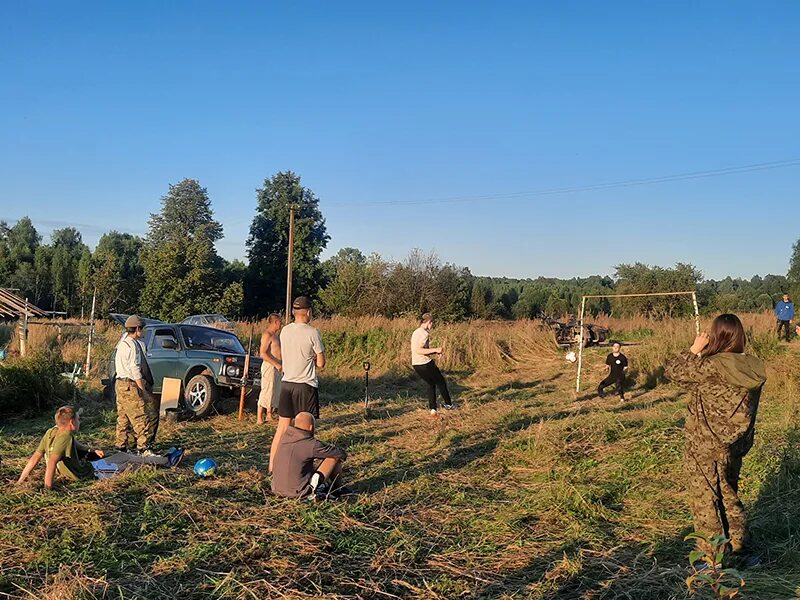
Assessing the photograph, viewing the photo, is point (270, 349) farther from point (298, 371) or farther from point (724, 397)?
point (724, 397)

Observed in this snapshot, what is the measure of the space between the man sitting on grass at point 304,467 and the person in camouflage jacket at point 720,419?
117 inches

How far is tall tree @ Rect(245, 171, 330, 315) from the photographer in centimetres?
4950

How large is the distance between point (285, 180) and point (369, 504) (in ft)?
163

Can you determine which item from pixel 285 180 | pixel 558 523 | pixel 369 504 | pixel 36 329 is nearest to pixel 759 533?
pixel 558 523

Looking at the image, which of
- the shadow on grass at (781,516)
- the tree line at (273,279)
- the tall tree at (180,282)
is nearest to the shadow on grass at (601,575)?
the shadow on grass at (781,516)

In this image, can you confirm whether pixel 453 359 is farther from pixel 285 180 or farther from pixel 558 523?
pixel 285 180

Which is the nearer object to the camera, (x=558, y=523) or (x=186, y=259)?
(x=558, y=523)

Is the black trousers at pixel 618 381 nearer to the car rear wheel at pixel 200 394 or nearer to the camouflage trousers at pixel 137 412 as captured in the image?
the car rear wheel at pixel 200 394

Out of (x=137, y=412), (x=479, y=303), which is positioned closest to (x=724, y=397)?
(x=137, y=412)

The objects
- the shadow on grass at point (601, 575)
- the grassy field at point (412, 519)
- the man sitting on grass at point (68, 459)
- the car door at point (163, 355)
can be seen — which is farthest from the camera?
the car door at point (163, 355)

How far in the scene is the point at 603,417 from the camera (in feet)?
29.2

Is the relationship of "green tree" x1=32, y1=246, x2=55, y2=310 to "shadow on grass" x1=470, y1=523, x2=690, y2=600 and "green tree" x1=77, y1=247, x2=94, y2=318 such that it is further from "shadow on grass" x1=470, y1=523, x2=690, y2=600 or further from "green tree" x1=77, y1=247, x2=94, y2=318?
"shadow on grass" x1=470, y1=523, x2=690, y2=600

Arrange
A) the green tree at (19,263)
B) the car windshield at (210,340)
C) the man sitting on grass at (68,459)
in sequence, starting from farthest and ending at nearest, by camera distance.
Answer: the green tree at (19,263) < the car windshield at (210,340) < the man sitting on grass at (68,459)

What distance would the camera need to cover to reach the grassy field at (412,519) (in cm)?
402
